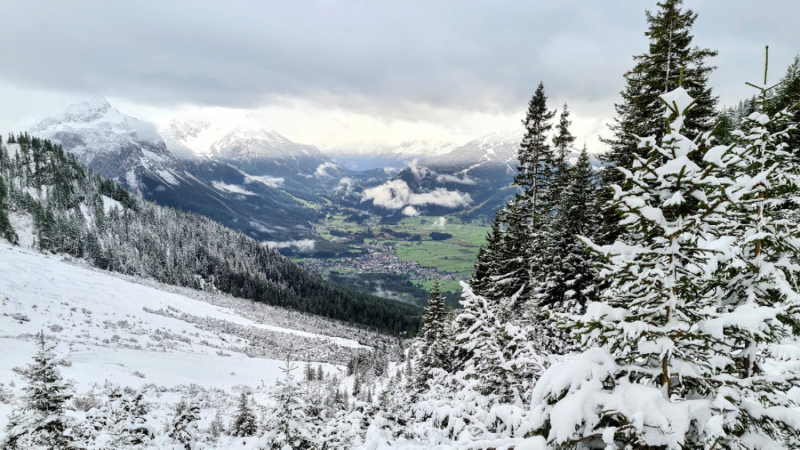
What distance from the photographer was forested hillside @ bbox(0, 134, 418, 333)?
344 ft

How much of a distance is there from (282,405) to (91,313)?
50.4m

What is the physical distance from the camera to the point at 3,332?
2873 cm

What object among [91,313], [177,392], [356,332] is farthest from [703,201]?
[356,332]

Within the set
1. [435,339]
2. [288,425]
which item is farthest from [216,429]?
[435,339]

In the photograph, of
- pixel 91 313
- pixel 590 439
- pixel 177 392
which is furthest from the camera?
pixel 91 313

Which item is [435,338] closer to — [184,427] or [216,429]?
[216,429]

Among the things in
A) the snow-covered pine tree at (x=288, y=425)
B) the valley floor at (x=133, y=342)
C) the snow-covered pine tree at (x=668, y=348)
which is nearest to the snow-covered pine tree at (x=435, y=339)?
the snow-covered pine tree at (x=288, y=425)

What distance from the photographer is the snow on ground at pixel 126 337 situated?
84.6 ft

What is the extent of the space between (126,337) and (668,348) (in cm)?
5083

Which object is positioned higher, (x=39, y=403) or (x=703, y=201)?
(x=703, y=201)

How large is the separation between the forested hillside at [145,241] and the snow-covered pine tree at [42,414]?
11842 cm

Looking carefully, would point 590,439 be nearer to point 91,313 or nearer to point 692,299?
point 692,299

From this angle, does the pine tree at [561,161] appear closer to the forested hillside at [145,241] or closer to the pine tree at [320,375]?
the pine tree at [320,375]

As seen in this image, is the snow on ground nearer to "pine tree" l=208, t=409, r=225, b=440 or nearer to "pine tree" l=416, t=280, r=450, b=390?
"pine tree" l=208, t=409, r=225, b=440
